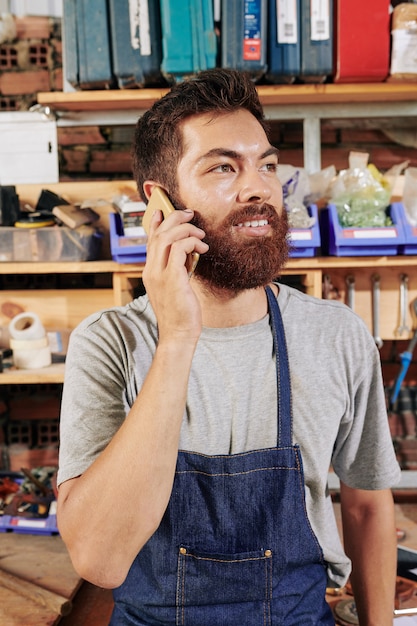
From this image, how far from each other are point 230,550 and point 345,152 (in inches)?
72.2

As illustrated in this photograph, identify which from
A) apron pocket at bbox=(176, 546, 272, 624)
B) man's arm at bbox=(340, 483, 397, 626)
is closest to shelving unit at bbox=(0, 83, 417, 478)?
man's arm at bbox=(340, 483, 397, 626)

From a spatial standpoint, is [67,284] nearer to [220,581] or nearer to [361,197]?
[361,197]

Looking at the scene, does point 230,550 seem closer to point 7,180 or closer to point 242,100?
point 242,100

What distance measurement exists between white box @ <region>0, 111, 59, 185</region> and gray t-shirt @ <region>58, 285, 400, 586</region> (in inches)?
42.2

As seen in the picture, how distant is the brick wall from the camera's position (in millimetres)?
2459

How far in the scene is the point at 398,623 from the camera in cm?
137

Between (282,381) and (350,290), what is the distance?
92cm

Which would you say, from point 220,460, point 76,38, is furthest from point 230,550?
point 76,38

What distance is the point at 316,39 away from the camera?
1.82 metres

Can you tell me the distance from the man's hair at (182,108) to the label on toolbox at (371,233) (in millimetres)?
512

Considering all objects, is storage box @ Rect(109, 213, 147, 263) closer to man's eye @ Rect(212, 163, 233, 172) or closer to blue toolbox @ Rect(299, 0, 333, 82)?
man's eye @ Rect(212, 163, 233, 172)

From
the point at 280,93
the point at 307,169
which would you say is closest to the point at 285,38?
the point at 280,93

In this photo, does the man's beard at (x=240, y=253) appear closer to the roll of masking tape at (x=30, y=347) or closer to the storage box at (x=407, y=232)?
the storage box at (x=407, y=232)

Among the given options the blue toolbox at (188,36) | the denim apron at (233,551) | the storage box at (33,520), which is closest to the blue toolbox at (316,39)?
the blue toolbox at (188,36)
